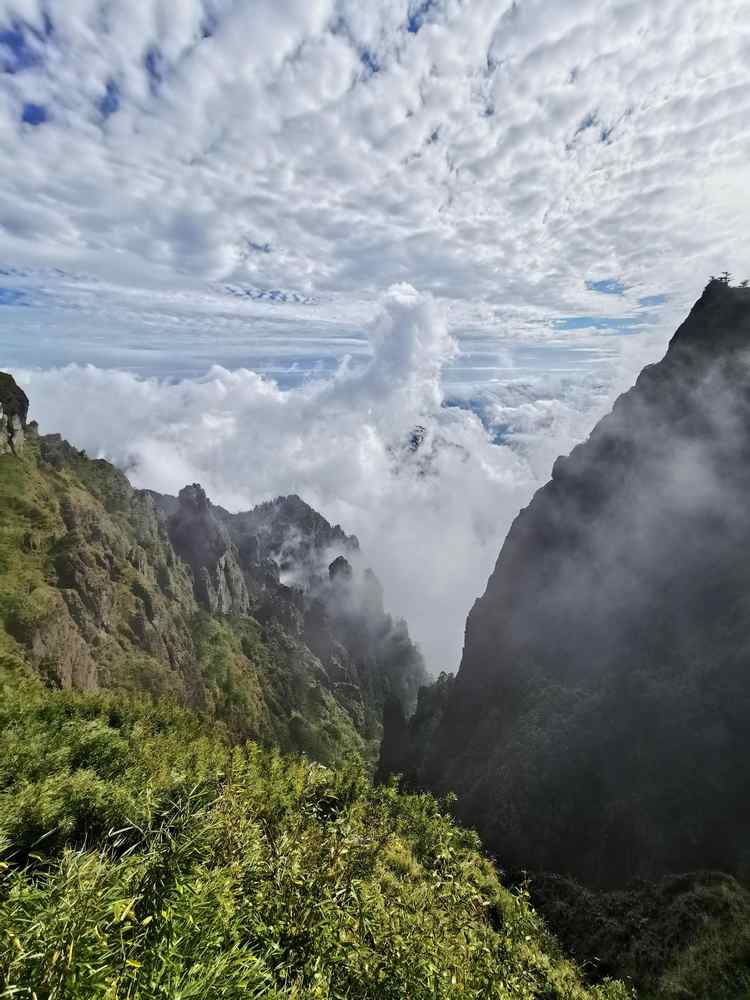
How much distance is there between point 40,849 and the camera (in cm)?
1427

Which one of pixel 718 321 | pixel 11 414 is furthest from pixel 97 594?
pixel 718 321

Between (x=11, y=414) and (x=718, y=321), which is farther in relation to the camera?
(x=718, y=321)

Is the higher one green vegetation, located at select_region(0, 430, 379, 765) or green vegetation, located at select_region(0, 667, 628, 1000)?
green vegetation, located at select_region(0, 667, 628, 1000)

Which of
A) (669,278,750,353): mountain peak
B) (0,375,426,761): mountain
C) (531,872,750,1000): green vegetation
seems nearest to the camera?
(531,872,750,1000): green vegetation

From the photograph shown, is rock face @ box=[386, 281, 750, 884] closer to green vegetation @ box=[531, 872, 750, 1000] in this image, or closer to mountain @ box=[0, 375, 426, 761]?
green vegetation @ box=[531, 872, 750, 1000]

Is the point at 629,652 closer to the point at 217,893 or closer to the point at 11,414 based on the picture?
the point at 217,893

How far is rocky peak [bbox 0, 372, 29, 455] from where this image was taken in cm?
10856

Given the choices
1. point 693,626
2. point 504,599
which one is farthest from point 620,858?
point 504,599

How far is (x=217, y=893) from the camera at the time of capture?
1052 centimetres

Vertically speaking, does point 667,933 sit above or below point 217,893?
below

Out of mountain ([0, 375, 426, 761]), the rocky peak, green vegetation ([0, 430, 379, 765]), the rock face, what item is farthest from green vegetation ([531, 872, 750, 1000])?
the rocky peak

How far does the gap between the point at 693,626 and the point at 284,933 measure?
11102 centimetres

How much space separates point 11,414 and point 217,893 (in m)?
Result: 132

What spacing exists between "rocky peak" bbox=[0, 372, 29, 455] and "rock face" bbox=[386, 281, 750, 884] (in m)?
128
